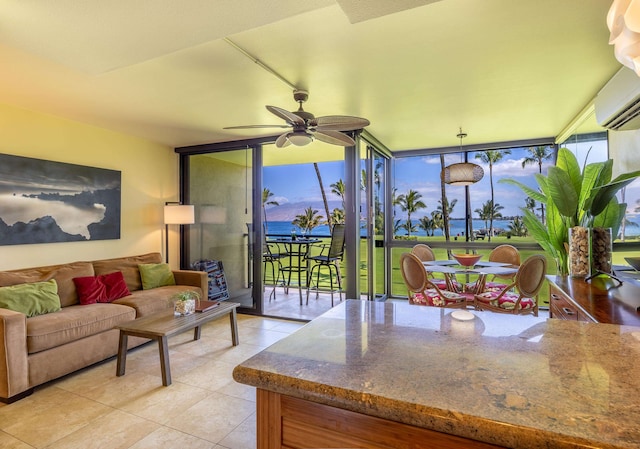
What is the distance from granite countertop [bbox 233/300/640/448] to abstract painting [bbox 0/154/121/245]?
3.93 m

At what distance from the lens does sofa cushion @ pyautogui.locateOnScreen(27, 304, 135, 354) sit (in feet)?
9.00

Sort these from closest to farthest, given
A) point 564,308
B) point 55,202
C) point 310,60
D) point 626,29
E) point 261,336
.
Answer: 1. point 626,29
2. point 564,308
3. point 310,60
4. point 55,202
5. point 261,336

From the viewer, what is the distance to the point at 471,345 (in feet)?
3.39

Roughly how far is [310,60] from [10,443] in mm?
3229

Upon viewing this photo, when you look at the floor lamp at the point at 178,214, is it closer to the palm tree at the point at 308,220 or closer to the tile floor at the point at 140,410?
the tile floor at the point at 140,410

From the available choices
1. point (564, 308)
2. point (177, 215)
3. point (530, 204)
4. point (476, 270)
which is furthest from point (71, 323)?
point (530, 204)

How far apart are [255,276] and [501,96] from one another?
12.5ft

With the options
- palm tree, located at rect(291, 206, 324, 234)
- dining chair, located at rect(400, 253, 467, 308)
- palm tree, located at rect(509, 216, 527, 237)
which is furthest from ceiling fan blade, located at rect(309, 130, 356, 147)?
palm tree, located at rect(291, 206, 324, 234)

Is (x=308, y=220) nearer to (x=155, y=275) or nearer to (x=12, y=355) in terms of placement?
(x=155, y=275)

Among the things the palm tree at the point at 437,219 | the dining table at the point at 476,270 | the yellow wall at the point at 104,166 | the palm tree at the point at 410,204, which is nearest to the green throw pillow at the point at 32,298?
the yellow wall at the point at 104,166

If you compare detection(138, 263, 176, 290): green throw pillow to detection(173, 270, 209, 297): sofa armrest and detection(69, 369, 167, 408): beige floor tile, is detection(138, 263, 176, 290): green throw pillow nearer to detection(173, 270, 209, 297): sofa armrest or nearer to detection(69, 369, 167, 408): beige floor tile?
detection(173, 270, 209, 297): sofa armrest

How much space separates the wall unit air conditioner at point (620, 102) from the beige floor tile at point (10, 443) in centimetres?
463

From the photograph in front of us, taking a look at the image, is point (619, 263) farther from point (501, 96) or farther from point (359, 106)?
point (359, 106)

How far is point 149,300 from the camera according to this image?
3795mm
